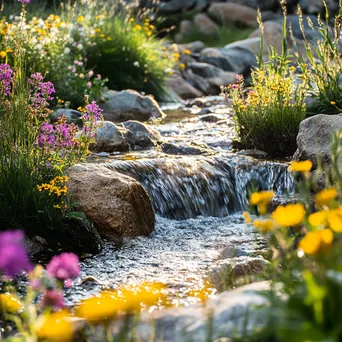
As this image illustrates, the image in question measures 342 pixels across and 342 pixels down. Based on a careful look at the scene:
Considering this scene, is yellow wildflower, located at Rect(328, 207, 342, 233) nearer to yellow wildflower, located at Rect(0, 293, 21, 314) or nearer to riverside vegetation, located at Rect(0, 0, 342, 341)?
riverside vegetation, located at Rect(0, 0, 342, 341)

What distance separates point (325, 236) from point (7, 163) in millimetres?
3127

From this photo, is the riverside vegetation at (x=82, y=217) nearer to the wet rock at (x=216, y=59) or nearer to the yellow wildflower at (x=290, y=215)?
the yellow wildflower at (x=290, y=215)

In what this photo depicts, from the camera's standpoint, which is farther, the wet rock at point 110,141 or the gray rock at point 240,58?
the gray rock at point 240,58

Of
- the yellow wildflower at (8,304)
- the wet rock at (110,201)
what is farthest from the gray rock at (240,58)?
the yellow wildflower at (8,304)

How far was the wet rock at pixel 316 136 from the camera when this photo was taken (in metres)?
5.66

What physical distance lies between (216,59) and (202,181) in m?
10.5

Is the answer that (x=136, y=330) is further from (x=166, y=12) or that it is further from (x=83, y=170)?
(x=166, y=12)

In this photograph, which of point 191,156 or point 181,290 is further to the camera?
point 191,156

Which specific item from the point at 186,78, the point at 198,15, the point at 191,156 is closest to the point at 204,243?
the point at 191,156

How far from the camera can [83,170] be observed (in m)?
5.19

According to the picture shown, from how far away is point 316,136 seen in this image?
582cm

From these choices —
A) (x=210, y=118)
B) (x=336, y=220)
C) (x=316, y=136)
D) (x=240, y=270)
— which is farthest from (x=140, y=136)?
(x=336, y=220)

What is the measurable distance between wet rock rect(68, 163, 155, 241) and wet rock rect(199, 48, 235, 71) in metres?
11.4

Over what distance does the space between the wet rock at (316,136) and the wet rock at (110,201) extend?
1.49 m
